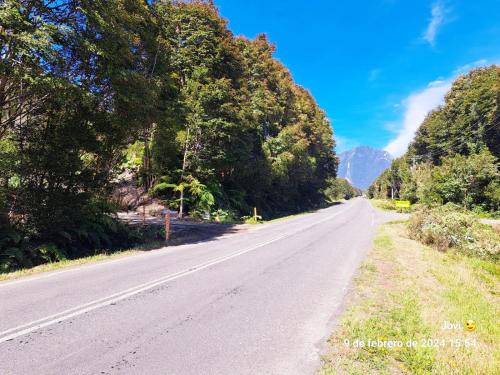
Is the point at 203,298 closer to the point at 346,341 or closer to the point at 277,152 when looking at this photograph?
the point at 346,341

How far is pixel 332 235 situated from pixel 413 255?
4677mm

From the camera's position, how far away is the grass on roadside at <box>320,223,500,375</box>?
3385 millimetres

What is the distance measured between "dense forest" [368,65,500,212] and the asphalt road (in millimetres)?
30892

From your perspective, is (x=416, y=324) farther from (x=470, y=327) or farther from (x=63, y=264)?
(x=63, y=264)

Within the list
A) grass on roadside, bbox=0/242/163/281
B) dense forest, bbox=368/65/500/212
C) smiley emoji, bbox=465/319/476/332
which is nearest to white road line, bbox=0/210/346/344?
grass on roadside, bbox=0/242/163/281

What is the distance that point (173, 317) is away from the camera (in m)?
4.63

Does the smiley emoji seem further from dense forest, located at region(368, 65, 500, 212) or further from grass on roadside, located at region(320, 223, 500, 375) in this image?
dense forest, located at region(368, 65, 500, 212)

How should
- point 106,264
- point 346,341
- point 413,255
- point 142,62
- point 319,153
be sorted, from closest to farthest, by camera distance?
point 346,341 < point 106,264 < point 413,255 < point 142,62 < point 319,153

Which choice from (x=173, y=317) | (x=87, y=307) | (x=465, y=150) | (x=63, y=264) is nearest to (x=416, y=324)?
(x=173, y=317)

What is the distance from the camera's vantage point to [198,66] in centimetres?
2205

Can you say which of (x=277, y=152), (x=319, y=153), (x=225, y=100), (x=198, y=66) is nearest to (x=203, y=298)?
(x=225, y=100)

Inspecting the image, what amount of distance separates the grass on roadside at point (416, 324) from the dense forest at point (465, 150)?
2855cm

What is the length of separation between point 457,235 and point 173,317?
1452 cm

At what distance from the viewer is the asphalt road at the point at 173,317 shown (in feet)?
11.1
